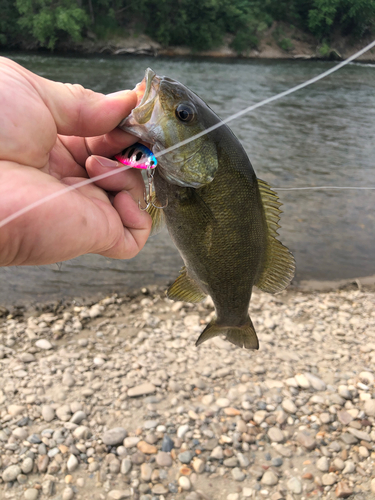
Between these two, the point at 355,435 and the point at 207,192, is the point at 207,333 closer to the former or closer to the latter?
the point at 207,192

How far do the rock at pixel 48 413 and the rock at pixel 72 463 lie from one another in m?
0.51

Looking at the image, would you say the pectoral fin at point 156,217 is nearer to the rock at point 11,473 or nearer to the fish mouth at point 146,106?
the fish mouth at point 146,106

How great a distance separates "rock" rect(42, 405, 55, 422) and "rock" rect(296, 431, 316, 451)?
227cm

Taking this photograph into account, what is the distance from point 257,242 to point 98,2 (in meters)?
44.8

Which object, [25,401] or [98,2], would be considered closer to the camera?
[25,401]

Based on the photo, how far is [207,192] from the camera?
2.09 meters

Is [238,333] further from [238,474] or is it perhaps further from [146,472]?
[146,472]

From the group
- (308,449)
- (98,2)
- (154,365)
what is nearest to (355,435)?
(308,449)

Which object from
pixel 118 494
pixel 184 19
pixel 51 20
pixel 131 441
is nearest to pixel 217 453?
pixel 131 441

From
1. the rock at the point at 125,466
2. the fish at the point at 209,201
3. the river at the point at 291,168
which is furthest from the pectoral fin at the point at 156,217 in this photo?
the rock at the point at 125,466

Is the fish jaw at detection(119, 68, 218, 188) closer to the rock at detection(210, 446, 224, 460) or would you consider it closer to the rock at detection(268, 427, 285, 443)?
the rock at detection(210, 446, 224, 460)

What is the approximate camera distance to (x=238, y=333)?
2.65m

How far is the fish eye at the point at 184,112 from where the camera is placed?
193 cm

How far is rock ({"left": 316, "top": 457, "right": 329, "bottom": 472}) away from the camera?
3485mm
